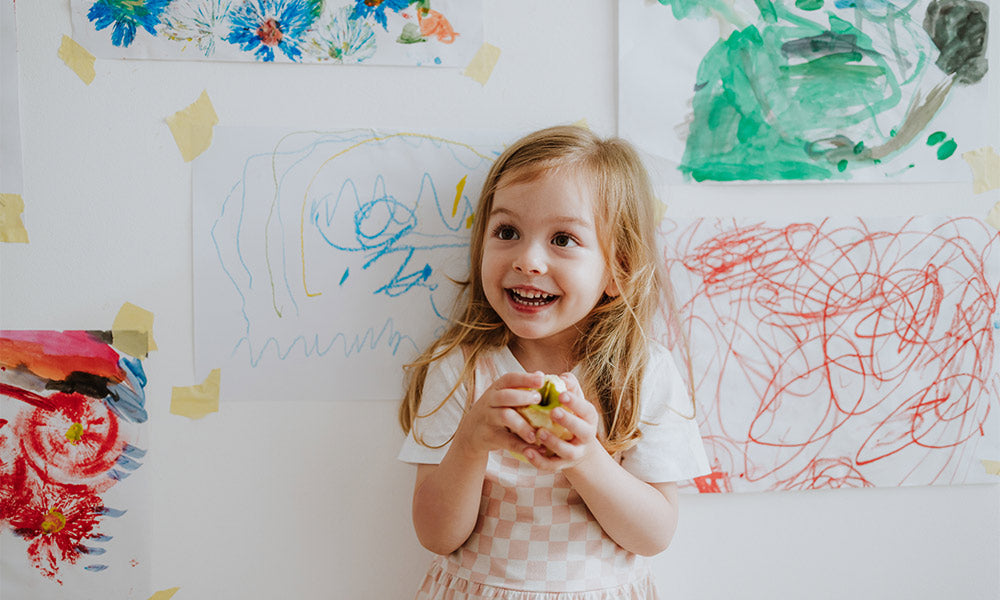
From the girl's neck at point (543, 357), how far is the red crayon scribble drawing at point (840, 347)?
18cm

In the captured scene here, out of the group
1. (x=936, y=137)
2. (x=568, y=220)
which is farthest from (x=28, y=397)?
(x=936, y=137)

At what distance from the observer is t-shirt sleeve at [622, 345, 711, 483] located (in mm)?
728

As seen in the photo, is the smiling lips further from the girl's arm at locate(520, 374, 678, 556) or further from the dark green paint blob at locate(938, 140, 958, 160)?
the dark green paint blob at locate(938, 140, 958, 160)

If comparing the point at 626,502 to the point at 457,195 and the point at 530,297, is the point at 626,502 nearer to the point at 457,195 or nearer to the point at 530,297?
the point at 530,297

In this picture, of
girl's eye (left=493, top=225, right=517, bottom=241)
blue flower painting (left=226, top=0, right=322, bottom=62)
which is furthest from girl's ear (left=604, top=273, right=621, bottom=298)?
blue flower painting (left=226, top=0, right=322, bottom=62)

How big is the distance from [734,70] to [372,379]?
61cm

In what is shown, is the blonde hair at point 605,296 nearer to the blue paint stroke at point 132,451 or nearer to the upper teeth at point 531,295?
the upper teeth at point 531,295

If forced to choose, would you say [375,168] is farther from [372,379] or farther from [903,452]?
[903,452]

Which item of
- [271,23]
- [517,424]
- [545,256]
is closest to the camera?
[517,424]

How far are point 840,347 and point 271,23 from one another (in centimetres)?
84

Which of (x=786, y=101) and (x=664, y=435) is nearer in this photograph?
(x=664, y=435)

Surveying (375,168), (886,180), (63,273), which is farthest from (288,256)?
(886,180)

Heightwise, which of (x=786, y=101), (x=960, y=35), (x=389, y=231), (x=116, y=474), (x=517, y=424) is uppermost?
(x=960, y=35)

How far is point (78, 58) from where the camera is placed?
2.63 feet
